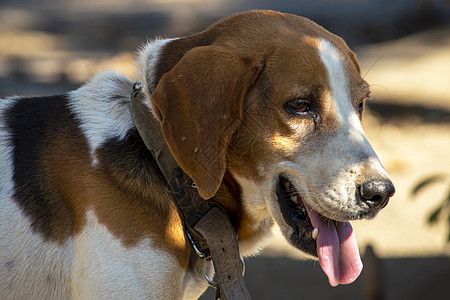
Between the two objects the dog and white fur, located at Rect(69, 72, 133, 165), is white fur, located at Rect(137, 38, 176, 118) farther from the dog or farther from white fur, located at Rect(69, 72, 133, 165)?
white fur, located at Rect(69, 72, 133, 165)

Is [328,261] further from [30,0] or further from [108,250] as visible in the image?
[30,0]

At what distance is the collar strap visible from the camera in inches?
100

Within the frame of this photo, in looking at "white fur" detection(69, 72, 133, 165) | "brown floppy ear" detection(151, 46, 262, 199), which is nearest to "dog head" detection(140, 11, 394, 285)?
"brown floppy ear" detection(151, 46, 262, 199)

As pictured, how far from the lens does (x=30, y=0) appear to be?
14.2 m

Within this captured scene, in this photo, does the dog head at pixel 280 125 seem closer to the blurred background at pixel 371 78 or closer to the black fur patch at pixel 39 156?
the black fur patch at pixel 39 156

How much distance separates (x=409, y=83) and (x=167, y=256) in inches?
246

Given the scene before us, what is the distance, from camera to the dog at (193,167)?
2.42 metres

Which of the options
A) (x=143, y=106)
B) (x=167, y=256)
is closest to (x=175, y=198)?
(x=167, y=256)

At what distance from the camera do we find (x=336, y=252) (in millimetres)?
2578

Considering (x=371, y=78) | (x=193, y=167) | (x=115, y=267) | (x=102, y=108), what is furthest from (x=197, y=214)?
(x=371, y=78)

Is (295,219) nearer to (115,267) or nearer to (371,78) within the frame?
(115,267)

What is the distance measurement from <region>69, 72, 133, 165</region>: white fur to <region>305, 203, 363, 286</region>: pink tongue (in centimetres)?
83

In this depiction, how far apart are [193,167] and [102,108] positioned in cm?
54

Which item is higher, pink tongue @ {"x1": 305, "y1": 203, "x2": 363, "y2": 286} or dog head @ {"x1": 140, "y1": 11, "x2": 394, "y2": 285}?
dog head @ {"x1": 140, "y1": 11, "x2": 394, "y2": 285}
